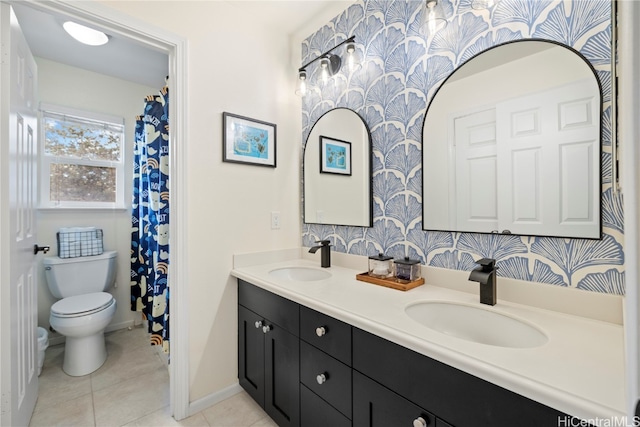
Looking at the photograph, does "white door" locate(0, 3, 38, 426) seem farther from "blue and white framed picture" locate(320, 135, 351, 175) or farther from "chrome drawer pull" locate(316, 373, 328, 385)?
"blue and white framed picture" locate(320, 135, 351, 175)

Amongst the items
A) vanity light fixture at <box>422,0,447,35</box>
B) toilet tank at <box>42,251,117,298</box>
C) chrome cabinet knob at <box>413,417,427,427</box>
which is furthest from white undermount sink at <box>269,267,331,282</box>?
toilet tank at <box>42,251,117,298</box>

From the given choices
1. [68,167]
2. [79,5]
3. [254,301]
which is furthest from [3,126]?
[68,167]

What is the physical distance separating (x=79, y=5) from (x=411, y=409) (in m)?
2.07

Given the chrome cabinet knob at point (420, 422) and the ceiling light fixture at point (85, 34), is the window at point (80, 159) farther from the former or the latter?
the chrome cabinet knob at point (420, 422)

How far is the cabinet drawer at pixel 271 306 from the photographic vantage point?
1312 mm

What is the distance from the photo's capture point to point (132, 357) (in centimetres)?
222

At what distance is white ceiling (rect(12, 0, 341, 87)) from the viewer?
70.7 inches

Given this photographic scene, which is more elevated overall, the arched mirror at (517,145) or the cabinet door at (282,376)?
the arched mirror at (517,145)

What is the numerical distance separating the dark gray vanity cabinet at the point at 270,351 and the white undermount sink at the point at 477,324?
0.55m

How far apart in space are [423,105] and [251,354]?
164cm

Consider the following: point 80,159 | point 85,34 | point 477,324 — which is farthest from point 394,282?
point 80,159

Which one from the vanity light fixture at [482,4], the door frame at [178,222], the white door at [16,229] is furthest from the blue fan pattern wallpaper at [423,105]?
the white door at [16,229]

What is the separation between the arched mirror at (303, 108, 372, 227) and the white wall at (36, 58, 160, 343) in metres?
1.87

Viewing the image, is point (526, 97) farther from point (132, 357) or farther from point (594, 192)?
point (132, 357)
